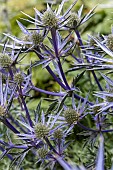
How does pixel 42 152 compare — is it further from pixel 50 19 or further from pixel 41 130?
pixel 50 19

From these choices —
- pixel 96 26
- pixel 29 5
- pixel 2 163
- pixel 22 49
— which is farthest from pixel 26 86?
pixel 29 5

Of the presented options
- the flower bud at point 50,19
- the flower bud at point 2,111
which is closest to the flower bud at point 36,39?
the flower bud at point 50,19

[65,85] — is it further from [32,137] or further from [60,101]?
[32,137]

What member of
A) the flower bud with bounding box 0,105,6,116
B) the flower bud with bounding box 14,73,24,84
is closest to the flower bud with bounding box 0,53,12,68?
the flower bud with bounding box 14,73,24,84

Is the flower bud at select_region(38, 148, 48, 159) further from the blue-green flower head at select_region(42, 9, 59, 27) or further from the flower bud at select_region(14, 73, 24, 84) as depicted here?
the blue-green flower head at select_region(42, 9, 59, 27)

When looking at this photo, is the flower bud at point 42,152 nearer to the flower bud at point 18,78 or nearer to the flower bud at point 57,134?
the flower bud at point 57,134
